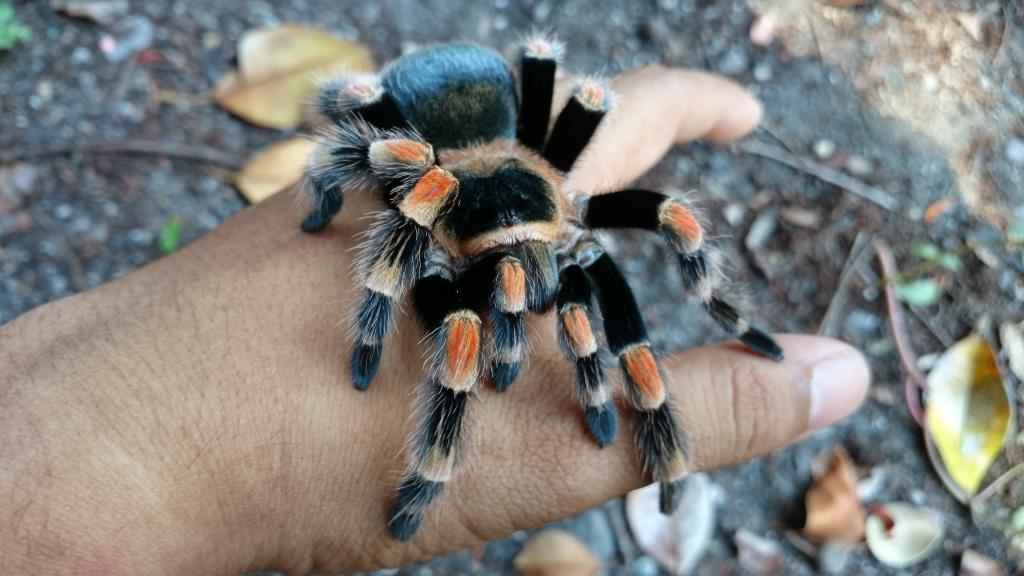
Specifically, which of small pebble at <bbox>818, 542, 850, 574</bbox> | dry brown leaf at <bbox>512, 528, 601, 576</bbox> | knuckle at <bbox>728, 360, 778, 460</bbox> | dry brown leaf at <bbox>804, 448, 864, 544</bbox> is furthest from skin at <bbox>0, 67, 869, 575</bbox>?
small pebble at <bbox>818, 542, 850, 574</bbox>

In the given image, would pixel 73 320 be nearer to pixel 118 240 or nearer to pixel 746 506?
pixel 118 240

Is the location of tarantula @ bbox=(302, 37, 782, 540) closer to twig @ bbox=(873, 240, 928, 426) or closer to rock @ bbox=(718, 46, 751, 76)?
twig @ bbox=(873, 240, 928, 426)

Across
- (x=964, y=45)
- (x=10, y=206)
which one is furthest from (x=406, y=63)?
(x=964, y=45)

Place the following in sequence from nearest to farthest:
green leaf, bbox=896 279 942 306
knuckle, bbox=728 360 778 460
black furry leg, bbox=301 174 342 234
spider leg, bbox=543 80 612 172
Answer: knuckle, bbox=728 360 778 460 → black furry leg, bbox=301 174 342 234 → spider leg, bbox=543 80 612 172 → green leaf, bbox=896 279 942 306

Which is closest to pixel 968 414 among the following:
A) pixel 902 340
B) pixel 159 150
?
pixel 902 340

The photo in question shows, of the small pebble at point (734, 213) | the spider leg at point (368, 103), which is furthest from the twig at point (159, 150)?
the small pebble at point (734, 213)

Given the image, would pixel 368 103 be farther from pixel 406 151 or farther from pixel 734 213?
pixel 734 213
